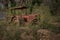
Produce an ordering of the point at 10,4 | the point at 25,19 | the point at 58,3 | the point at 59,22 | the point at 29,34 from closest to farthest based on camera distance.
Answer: the point at 29,34, the point at 59,22, the point at 25,19, the point at 58,3, the point at 10,4

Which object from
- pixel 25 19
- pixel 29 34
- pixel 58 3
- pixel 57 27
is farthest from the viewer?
pixel 58 3

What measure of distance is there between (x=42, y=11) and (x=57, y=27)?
5.39 ft

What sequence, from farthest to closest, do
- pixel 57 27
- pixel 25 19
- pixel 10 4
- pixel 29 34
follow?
pixel 10 4, pixel 25 19, pixel 57 27, pixel 29 34

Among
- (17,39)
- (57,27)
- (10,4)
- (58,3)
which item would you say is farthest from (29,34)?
(10,4)

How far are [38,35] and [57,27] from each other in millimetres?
1540

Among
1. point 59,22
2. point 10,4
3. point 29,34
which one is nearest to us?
point 29,34

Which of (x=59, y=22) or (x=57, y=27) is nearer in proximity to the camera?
(x=57, y=27)

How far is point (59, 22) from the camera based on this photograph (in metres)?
9.21

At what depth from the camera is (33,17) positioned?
9734 millimetres

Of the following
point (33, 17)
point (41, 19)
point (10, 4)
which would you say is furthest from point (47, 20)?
point (10, 4)

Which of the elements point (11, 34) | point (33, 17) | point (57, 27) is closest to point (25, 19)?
point (33, 17)

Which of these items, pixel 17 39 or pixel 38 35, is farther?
pixel 38 35

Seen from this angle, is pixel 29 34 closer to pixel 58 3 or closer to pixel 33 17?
pixel 33 17

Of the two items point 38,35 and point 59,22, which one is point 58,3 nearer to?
point 59,22
